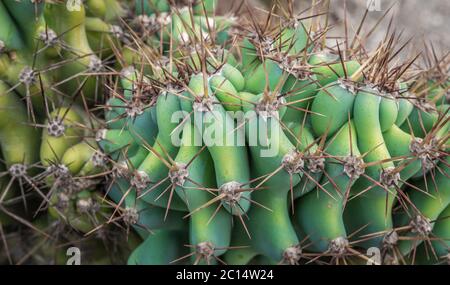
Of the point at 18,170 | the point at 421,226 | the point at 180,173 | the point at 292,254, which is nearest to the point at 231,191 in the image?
the point at 180,173

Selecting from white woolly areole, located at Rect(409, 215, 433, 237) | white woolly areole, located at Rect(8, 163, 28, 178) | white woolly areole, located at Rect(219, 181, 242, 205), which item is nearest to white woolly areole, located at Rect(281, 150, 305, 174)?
white woolly areole, located at Rect(219, 181, 242, 205)

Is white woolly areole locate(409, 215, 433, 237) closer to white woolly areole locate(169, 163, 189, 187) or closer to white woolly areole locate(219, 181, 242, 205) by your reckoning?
white woolly areole locate(219, 181, 242, 205)

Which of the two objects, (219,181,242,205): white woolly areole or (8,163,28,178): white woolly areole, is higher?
(8,163,28,178): white woolly areole

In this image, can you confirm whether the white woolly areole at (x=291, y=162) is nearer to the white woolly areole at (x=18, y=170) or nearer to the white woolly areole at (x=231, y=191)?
the white woolly areole at (x=231, y=191)

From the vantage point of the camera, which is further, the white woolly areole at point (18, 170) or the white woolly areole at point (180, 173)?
the white woolly areole at point (18, 170)

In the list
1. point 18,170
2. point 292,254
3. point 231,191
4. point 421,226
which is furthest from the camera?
point 18,170

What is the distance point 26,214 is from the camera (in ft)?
8.98

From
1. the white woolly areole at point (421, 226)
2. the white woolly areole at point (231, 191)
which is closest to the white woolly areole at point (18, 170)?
the white woolly areole at point (231, 191)

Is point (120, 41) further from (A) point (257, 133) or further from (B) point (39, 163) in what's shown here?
Answer: (A) point (257, 133)

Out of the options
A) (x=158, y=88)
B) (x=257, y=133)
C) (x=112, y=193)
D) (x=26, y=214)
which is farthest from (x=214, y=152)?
(x=26, y=214)

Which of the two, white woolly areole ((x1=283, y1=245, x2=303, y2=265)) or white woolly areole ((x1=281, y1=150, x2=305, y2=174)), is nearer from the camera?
white woolly areole ((x1=281, y1=150, x2=305, y2=174))

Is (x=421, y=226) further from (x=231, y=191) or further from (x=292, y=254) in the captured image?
(x=231, y=191)

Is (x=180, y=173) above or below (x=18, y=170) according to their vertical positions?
below

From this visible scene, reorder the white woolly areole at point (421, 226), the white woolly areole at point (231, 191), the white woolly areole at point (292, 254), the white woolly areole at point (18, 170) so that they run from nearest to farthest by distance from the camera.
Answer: the white woolly areole at point (231, 191) → the white woolly areole at point (292, 254) → the white woolly areole at point (421, 226) → the white woolly areole at point (18, 170)
